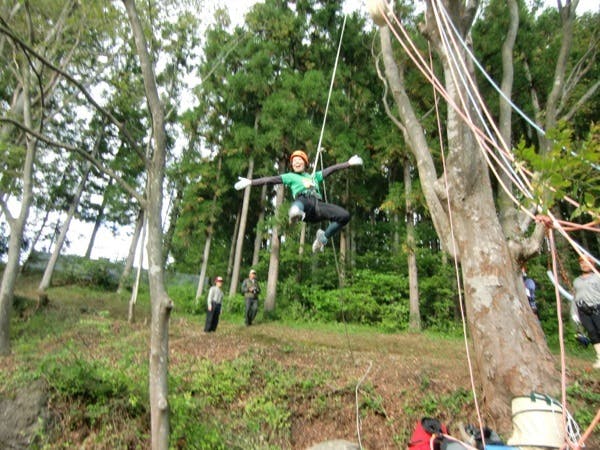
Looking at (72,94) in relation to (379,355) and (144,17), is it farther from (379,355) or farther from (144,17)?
(379,355)

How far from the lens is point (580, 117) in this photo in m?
14.2

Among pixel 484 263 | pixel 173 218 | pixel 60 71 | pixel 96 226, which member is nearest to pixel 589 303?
pixel 484 263

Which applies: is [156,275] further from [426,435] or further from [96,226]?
[96,226]

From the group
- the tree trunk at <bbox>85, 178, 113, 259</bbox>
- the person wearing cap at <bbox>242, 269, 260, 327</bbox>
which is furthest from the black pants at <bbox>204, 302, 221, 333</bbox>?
the tree trunk at <bbox>85, 178, 113, 259</bbox>

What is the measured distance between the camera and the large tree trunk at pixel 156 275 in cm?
298

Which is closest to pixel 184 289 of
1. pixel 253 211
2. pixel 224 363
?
pixel 253 211

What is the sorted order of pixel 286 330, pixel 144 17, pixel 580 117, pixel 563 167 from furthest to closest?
pixel 580 117, pixel 286 330, pixel 144 17, pixel 563 167

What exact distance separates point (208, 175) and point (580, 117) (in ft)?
48.1

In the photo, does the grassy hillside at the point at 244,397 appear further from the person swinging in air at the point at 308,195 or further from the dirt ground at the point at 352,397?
the person swinging in air at the point at 308,195

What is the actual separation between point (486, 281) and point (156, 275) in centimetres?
298

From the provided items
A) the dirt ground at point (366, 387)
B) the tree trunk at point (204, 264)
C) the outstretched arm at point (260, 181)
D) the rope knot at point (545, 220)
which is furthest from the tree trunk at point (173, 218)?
the rope knot at point (545, 220)

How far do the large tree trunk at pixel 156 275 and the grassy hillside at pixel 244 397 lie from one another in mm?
1184

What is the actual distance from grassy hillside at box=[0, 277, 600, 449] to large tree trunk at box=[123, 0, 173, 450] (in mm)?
1184

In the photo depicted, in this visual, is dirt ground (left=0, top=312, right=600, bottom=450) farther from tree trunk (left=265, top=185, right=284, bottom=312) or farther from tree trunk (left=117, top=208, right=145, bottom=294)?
tree trunk (left=117, top=208, right=145, bottom=294)
